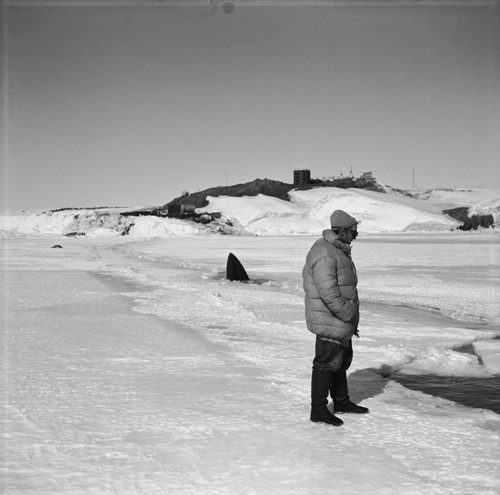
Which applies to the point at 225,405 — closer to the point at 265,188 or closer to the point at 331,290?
the point at 331,290

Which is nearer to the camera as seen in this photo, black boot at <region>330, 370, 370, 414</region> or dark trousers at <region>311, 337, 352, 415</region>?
dark trousers at <region>311, 337, 352, 415</region>

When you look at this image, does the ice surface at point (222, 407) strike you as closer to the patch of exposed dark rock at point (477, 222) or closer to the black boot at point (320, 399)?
the black boot at point (320, 399)

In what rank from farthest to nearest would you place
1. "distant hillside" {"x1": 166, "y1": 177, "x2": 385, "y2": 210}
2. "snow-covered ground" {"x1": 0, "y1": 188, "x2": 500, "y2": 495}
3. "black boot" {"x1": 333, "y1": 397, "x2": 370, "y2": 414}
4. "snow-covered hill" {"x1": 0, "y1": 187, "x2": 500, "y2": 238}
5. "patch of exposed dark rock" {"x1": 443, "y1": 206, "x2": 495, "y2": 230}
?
"distant hillside" {"x1": 166, "y1": 177, "x2": 385, "y2": 210}, "snow-covered hill" {"x1": 0, "y1": 187, "x2": 500, "y2": 238}, "patch of exposed dark rock" {"x1": 443, "y1": 206, "x2": 495, "y2": 230}, "black boot" {"x1": 333, "y1": 397, "x2": 370, "y2": 414}, "snow-covered ground" {"x1": 0, "y1": 188, "x2": 500, "y2": 495}

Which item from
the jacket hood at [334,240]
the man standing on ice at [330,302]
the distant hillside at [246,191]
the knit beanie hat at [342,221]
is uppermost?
the distant hillside at [246,191]

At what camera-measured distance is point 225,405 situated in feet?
17.0

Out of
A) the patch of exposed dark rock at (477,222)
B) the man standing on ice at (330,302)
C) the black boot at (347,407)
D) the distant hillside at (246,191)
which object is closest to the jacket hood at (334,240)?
the man standing on ice at (330,302)

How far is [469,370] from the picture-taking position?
693cm

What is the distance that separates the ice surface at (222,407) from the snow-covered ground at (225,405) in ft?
0.05

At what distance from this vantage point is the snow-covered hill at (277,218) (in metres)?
90.4

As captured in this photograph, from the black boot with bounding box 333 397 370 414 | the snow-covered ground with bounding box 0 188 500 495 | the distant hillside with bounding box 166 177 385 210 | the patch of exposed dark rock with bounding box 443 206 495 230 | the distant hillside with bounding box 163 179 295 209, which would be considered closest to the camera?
the snow-covered ground with bounding box 0 188 500 495

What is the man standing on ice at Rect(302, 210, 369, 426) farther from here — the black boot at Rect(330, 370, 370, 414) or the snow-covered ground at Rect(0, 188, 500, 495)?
the snow-covered ground at Rect(0, 188, 500, 495)

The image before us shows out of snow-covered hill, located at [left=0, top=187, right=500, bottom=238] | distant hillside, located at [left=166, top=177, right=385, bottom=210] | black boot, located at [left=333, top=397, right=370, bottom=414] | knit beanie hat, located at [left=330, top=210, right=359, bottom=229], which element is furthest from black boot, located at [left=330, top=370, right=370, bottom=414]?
distant hillside, located at [left=166, top=177, right=385, bottom=210]

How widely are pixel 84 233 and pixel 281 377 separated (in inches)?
3831

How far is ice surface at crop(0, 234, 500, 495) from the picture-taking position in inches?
144
